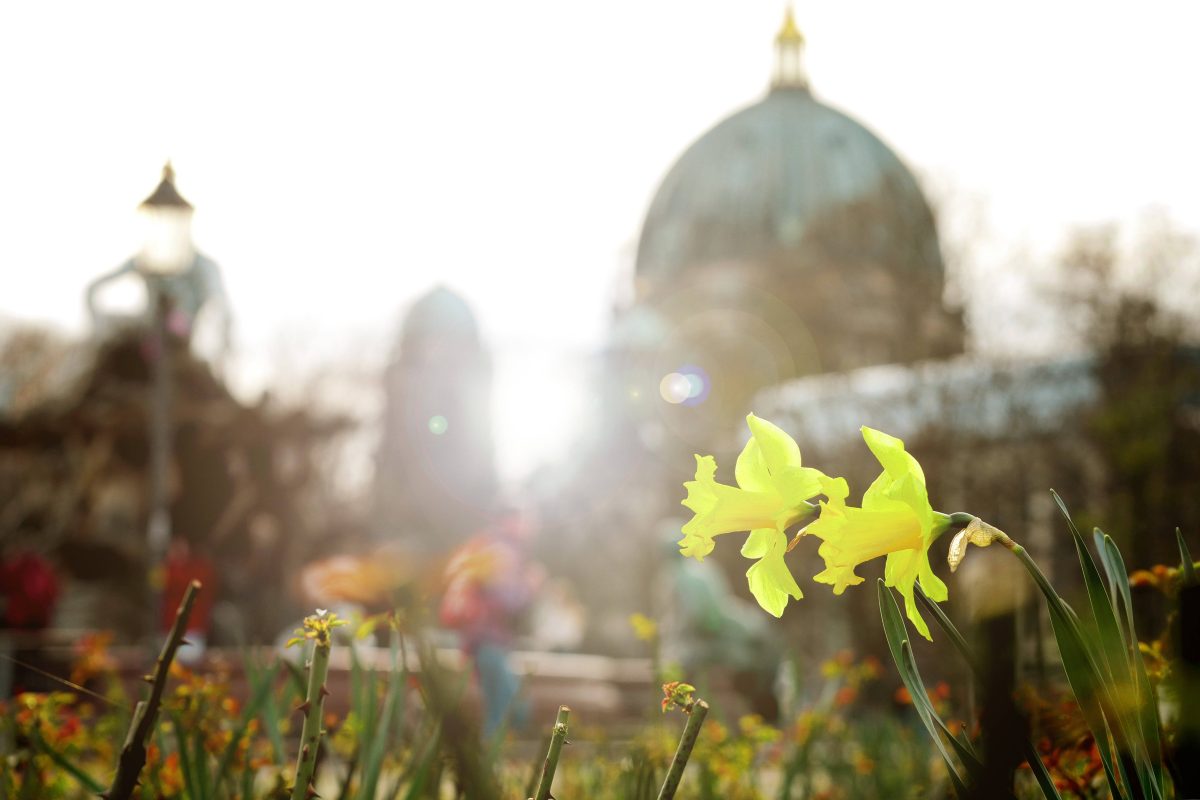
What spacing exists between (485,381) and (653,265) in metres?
13.1

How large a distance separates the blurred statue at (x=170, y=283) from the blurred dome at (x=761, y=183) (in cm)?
3218

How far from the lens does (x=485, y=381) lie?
1583 inches

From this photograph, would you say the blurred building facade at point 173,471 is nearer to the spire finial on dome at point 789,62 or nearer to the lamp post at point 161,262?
the lamp post at point 161,262

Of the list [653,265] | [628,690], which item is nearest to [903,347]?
[628,690]

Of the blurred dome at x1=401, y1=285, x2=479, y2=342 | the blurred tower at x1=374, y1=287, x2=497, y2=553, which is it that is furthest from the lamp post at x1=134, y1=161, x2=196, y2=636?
the blurred dome at x1=401, y1=285, x2=479, y2=342

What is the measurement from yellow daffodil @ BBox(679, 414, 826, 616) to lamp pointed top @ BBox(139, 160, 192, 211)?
7.82 metres

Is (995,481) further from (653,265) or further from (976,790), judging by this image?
(653,265)

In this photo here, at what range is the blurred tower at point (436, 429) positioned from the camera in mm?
34938

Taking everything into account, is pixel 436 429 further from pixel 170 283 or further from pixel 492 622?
pixel 492 622

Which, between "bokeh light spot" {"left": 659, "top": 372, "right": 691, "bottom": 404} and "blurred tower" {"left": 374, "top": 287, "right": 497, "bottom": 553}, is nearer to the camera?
"blurred tower" {"left": 374, "top": 287, "right": 497, "bottom": 553}

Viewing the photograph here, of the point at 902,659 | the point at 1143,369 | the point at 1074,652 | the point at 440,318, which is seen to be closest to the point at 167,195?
the point at 902,659

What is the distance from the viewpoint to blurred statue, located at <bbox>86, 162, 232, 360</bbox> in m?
8.36

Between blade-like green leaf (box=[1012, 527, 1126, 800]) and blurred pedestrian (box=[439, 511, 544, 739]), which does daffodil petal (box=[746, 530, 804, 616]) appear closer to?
blade-like green leaf (box=[1012, 527, 1126, 800])

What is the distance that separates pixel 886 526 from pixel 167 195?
8015mm
